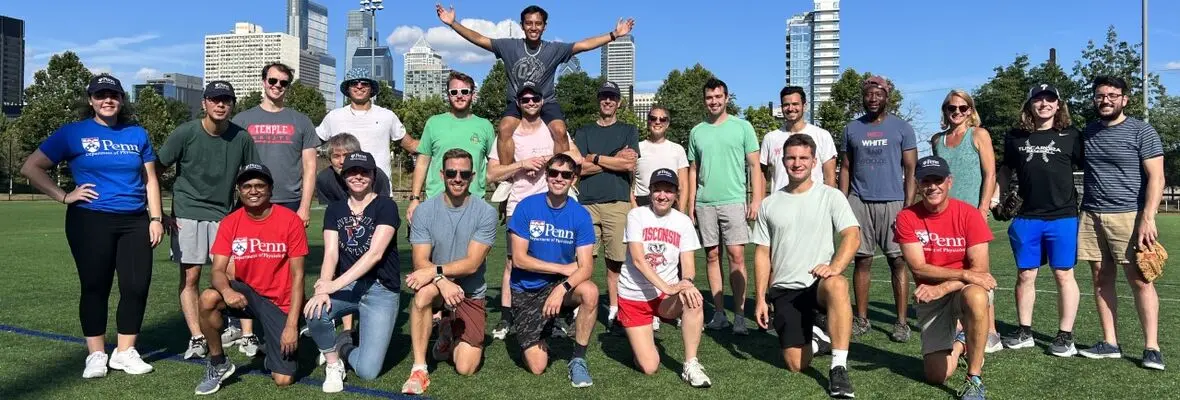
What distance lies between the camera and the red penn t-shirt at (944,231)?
4.95 meters

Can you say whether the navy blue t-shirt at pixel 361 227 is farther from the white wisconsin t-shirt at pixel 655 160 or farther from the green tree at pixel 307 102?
the green tree at pixel 307 102

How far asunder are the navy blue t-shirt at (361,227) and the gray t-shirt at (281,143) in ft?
3.43

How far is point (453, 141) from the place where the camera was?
22.1 feet

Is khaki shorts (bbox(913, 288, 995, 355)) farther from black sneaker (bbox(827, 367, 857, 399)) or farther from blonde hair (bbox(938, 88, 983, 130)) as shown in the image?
blonde hair (bbox(938, 88, 983, 130))

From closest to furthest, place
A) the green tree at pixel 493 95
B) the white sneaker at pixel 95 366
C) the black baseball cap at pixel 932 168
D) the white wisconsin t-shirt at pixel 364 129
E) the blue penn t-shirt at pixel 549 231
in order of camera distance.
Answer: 1. the black baseball cap at pixel 932 168
2. the white sneaker at pixel 95 366
3. the blue penn t-shirt at pixel 549 231
4. the white wisconsin t-shirt at pixel 364 129
5. the green tree at pixel 493 95

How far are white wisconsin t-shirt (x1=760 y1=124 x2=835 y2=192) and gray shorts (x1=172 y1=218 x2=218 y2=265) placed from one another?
441cm

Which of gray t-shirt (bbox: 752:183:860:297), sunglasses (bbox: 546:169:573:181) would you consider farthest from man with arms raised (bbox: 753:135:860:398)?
sunglasses (bbox: 546:169:573:181)

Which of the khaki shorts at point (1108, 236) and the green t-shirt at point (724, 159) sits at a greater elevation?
the green t-shirt at point (724, 159)

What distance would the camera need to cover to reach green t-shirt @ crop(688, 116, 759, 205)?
6.98 meters

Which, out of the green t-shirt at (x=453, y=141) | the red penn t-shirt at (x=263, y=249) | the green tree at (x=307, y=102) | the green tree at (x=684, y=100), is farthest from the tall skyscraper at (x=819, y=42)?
the red penn t-shirt at (x=263, y=249)

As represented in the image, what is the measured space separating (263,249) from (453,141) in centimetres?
203

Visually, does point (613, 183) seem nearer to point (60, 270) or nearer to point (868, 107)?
point (868, 107)

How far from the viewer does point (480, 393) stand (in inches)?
195

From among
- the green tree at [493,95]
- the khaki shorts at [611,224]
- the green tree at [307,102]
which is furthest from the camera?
the green tree at [307,102]
